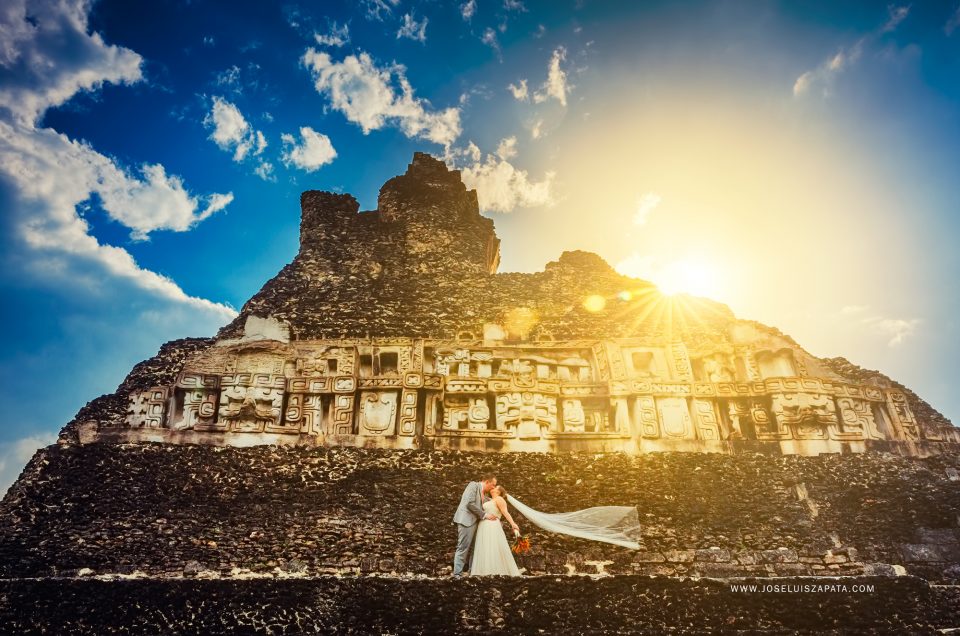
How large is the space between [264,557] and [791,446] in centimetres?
1028

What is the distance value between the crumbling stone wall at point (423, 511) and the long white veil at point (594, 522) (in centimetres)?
55

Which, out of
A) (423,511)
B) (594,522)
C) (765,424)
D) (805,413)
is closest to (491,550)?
(594,522)

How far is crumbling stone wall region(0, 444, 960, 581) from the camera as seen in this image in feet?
26.2

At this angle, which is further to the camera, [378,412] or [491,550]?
[378,412]

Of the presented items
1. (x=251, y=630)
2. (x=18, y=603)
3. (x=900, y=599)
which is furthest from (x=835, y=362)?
(x=18, y=603)

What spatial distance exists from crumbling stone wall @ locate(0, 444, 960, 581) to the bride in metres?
1.69

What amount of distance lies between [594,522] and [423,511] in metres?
2.76

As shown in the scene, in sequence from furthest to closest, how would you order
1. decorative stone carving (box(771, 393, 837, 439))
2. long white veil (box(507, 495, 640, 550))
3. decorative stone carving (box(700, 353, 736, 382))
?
decorative stone carving (box(700, 353, 736, 382)), decorative stone carving (box(771, 393, 837, 439)), long white veil (box(507, 495, 640, 550))

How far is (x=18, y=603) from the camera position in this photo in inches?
260

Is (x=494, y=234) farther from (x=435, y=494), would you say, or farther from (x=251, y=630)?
(x=251, y=630)

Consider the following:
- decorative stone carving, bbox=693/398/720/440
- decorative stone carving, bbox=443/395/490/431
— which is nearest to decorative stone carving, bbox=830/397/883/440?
decorative stone carving, bbox=693/398/720/440

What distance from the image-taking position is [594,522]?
759cm

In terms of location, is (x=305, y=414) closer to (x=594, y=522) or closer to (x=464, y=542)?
(x=464, y=542)

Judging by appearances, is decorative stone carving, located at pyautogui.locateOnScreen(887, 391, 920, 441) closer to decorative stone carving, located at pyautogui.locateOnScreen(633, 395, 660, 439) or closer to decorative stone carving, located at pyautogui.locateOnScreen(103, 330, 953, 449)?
decorative stone carving, located at pyautogui.locateOnScreen(103, 330, 953, 449)
